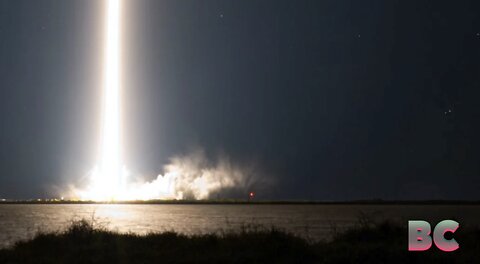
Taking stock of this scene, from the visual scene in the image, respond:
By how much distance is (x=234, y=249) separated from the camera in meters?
28.7

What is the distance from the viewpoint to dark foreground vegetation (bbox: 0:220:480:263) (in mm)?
26031

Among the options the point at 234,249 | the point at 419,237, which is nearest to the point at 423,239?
the point at 419,237

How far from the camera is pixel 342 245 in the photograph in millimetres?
29062

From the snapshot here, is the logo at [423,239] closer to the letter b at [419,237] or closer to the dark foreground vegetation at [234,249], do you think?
the letter b at [419,237]

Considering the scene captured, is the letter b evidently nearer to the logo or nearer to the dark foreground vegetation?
the logo

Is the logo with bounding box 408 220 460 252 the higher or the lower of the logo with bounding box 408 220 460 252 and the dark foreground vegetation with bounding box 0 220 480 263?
the higher

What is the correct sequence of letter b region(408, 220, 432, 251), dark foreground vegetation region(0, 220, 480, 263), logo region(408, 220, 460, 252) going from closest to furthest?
1. dark foreground vegetation region(0, 220, 480, 263)
2. letter b region(408, 220, 432, 251)
3. logo region(408, 220, 460, 252)

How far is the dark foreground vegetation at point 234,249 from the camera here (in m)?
26.0

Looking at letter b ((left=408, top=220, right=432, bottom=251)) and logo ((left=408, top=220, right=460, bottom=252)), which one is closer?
letter b ((left=408, top=220, right=432, bottom=251))

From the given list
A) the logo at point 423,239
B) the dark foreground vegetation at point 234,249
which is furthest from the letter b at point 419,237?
the dark foreground vegetation at point 234,249

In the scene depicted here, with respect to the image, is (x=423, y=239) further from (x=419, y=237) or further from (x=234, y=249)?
(x=234, y=249)

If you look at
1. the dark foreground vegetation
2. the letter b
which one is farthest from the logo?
the dark foreground vegetation

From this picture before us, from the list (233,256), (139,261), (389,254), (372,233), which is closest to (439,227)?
(372,233)

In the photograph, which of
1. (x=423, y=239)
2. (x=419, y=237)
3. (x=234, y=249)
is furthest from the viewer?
(x=419, y=237)
